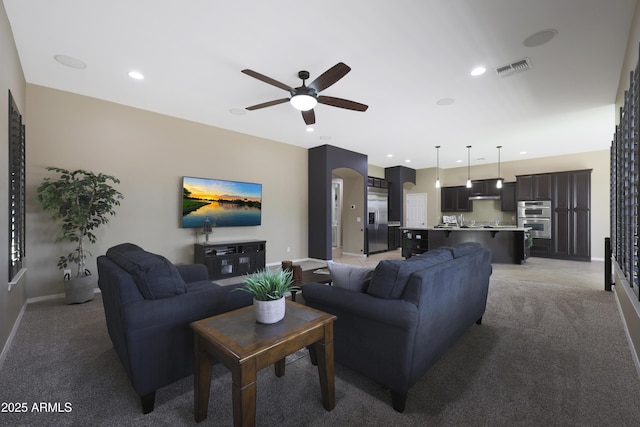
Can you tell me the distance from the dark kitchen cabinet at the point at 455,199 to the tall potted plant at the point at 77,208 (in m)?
9.29

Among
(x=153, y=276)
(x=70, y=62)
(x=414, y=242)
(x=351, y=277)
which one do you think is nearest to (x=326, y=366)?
(x=351, y=277)

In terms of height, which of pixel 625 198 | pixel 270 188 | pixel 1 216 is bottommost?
pixel 1 216

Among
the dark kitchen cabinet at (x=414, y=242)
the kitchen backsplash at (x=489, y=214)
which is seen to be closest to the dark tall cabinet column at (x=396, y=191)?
the dark kitchen cabinet at (x=414, y=242)

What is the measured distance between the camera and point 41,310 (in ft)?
11.2

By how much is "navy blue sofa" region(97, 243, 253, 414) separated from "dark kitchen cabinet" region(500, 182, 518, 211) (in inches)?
359

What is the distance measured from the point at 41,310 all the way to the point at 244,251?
274cm

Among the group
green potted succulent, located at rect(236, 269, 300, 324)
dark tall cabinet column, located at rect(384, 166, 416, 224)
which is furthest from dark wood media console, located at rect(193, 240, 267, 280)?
dark tall cabinet column, located at rect(384, 166, 416, 224)

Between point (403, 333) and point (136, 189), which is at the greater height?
point (136, 189)

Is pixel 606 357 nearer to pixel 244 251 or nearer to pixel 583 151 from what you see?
pixel 244 251

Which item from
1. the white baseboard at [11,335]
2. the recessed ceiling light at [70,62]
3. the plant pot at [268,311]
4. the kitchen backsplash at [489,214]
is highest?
the recessed ceiling light at [70,62]

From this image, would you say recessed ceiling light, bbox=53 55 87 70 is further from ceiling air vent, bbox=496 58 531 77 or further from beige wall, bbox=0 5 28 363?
ceiling air vent, bbox=496 58 531 77

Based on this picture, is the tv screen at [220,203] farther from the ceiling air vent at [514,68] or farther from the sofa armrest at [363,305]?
the ceiling air vent at [514,68]

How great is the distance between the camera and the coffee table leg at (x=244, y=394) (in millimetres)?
1271

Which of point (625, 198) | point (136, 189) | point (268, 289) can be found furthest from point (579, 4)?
point (136, 189)
